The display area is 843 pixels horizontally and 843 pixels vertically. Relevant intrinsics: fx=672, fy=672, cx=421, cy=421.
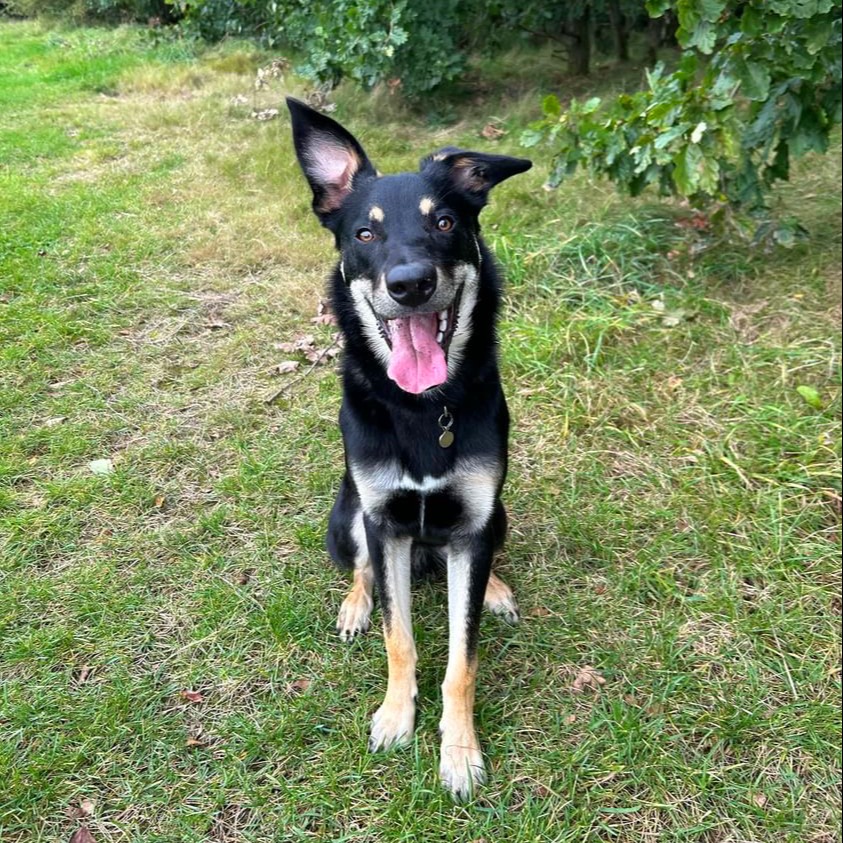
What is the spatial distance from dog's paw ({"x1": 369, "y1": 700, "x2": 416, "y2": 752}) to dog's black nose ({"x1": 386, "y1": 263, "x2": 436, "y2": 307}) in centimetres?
134

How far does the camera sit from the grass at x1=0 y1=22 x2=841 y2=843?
211 centimetres

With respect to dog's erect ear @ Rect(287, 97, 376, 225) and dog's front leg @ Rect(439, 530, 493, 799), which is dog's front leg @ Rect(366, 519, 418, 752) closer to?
dog's front leg @ Rect(439, 530, 493, 799)

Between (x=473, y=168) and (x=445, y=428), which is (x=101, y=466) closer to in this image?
(x=445, y=428)

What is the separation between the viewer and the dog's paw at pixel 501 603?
2654 millimetres

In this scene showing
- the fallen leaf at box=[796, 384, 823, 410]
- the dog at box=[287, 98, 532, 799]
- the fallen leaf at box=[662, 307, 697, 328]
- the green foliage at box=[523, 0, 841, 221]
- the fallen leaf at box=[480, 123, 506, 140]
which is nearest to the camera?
the dog at box=[287, 98, 532, 799]

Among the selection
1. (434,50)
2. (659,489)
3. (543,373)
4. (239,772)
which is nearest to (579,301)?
(543,373)

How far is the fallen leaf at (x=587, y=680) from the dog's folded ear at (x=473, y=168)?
5.63ft

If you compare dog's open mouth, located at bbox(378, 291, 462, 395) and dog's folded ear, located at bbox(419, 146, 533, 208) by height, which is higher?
dog's folded ear, located at bbox(419, 146, 533, 208)

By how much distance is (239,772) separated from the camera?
7.07 ft

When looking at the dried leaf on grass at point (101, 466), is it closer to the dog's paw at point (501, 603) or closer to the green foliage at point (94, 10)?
the dog's paw at point (501, 603)

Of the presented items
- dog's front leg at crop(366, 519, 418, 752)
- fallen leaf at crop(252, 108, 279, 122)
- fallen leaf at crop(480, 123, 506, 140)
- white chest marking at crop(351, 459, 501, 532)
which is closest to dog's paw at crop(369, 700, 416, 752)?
dog's front leg at crop(366, 519, 418, 752)

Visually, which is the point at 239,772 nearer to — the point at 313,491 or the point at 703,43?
the point at 313,491

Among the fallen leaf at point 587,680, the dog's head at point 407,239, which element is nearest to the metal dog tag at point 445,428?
the dog's head at point 407,239

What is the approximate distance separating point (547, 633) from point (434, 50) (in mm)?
6590
